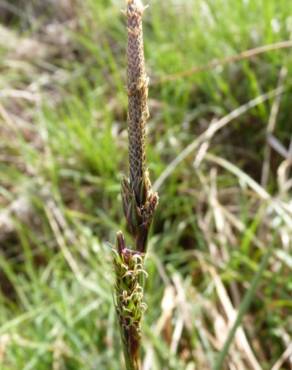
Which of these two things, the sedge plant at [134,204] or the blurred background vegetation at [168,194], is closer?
the sedge plant at [134,204]

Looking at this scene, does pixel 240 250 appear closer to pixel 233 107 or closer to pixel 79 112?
pixel 233 107

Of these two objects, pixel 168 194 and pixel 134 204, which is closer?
pixel 134 204

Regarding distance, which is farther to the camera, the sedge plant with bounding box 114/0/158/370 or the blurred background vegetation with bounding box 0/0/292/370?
the blurred background vegetation with bounding box 0/0/292/370

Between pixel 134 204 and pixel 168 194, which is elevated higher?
pixel 134 204
